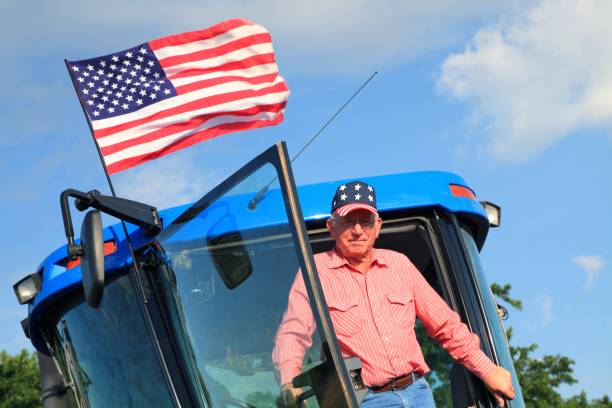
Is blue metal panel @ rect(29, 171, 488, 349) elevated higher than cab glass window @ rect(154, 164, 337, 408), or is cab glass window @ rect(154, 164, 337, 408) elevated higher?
blue metal panel @ rect(29, 171, 488, 349)

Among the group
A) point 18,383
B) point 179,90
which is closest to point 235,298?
point 179,90

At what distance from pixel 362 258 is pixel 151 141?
5.36 ft

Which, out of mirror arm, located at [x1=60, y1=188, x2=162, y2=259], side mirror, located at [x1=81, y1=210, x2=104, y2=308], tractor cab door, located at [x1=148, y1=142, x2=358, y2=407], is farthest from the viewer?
mirror arm, located at [x1=60, y1=188, x2=162, y2=259]

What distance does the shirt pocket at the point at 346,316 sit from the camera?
12.7 ft

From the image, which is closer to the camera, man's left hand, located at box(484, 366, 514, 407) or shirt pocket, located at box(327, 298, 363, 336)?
shirt pocket, located at box(327, 298, 363, 336)

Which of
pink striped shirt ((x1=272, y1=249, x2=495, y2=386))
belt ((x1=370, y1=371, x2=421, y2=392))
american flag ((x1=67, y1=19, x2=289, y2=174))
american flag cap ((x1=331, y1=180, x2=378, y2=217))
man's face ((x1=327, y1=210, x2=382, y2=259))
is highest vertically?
american flag ((x1=67, y1=19, x2=289, y2=174))

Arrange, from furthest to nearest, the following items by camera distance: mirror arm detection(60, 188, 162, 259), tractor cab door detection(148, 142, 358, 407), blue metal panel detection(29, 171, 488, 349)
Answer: blue metal panel detection(29, 171, 488, 349) < mirror arm detection(60, 188, 162, 259) < tractor cab door detection(148, 142, 358, 407)

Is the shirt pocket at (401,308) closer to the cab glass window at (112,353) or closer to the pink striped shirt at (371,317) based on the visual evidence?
the pink striped shirt at (371,317)

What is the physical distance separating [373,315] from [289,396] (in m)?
0.52

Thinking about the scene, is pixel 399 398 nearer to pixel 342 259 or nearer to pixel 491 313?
pixel 342 259

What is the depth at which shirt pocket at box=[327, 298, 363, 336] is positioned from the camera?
3.86 meters

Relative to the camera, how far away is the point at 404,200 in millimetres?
4996

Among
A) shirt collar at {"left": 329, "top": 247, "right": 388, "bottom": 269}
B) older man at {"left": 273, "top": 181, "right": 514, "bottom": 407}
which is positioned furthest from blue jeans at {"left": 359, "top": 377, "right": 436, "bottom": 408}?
shirt collar at {"left": 329, "top": 247, "right": 388, "bottom": 269}

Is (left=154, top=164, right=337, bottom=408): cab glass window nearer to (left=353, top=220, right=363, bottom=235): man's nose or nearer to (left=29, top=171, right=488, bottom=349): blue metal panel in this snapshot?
(left=353, top=220, right=363, bottom=235): man's nose
